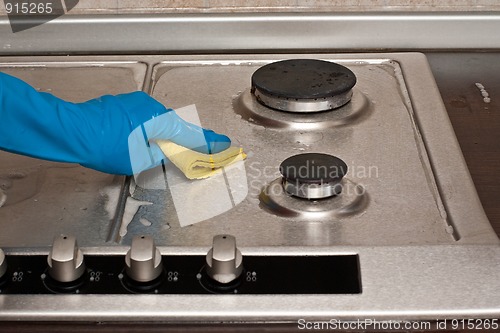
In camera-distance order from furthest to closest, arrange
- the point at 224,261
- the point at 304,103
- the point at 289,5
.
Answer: the point at 289,5 → the point at 304,103 → the point at 224,261

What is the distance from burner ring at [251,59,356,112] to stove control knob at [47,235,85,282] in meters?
0.42

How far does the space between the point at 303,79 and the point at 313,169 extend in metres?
0.25

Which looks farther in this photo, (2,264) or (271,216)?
(271,216)

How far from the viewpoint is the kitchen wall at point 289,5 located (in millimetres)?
1380

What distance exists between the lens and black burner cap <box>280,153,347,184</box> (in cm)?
93

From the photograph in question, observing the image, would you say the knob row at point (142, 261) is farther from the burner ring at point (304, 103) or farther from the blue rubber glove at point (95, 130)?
the burner ring at point (304, 103)

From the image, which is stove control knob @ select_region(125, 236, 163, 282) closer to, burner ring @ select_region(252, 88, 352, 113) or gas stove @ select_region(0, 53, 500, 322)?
gas stove @ select_region(0, 53, 500, 322)

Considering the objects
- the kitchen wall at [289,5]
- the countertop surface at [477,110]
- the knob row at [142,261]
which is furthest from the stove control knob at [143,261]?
the kitchen wall at [289,5]

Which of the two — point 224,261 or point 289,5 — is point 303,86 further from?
point 224,261

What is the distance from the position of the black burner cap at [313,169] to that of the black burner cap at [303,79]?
180 millimetres

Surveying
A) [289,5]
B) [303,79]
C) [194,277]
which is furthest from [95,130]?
[289,5]

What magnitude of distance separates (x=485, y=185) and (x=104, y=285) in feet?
1.55

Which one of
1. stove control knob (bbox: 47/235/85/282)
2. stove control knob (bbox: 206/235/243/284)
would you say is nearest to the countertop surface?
stove control knob (bbox: 206/235/243/284)

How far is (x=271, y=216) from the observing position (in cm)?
94
